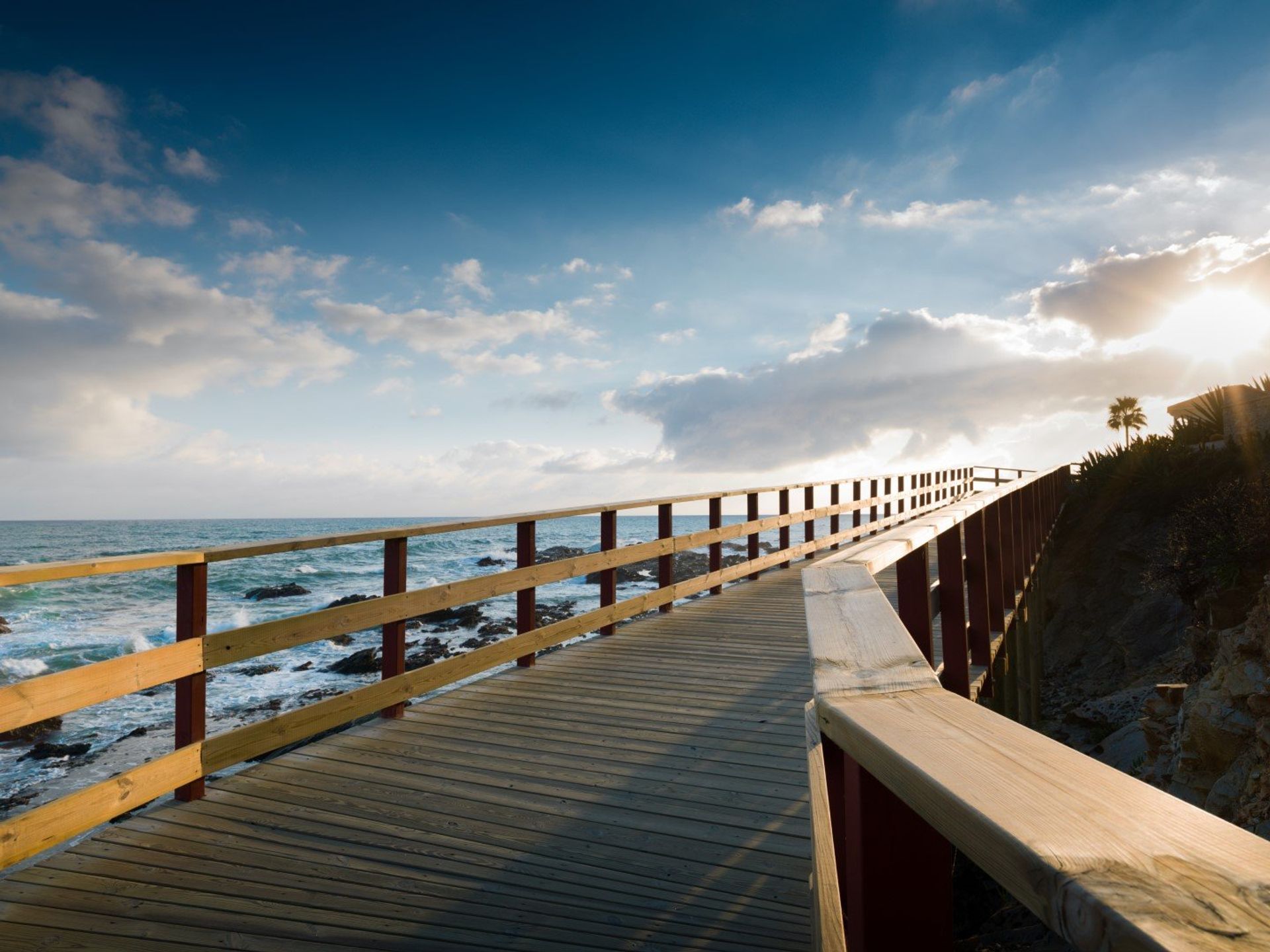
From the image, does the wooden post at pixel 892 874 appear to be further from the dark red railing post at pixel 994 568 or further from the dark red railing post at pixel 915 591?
the dark red railing post at pixel 994 568

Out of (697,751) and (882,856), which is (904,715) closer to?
(882,856)

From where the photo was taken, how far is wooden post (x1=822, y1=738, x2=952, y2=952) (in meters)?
1.10

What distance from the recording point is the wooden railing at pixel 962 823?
446 mm

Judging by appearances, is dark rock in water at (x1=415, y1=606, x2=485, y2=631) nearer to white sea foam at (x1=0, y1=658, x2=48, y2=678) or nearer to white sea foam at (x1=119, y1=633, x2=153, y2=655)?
white sea foam at (x1=119, y1=633, x2=153, y2=655)

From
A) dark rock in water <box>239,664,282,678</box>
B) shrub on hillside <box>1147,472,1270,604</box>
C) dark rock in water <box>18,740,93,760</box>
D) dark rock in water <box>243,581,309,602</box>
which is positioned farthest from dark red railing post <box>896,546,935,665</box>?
dark rock in water <box>243,581,309,602</box>

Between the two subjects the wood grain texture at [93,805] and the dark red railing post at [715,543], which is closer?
the wood grain texture at [93,805]

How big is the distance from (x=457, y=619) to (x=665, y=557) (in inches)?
498

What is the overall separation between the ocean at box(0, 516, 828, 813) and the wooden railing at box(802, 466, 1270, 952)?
3026 millimetres

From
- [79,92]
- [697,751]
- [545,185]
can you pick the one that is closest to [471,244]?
[545,185]

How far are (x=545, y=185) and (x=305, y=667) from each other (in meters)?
11.6

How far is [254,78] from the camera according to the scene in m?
14.0

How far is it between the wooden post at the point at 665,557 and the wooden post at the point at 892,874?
5847mm

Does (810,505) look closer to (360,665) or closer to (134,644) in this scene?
(360,665)

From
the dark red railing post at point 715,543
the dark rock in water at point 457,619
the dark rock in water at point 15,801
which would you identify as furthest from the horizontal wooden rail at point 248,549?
the dark rock in water at point 457,619
